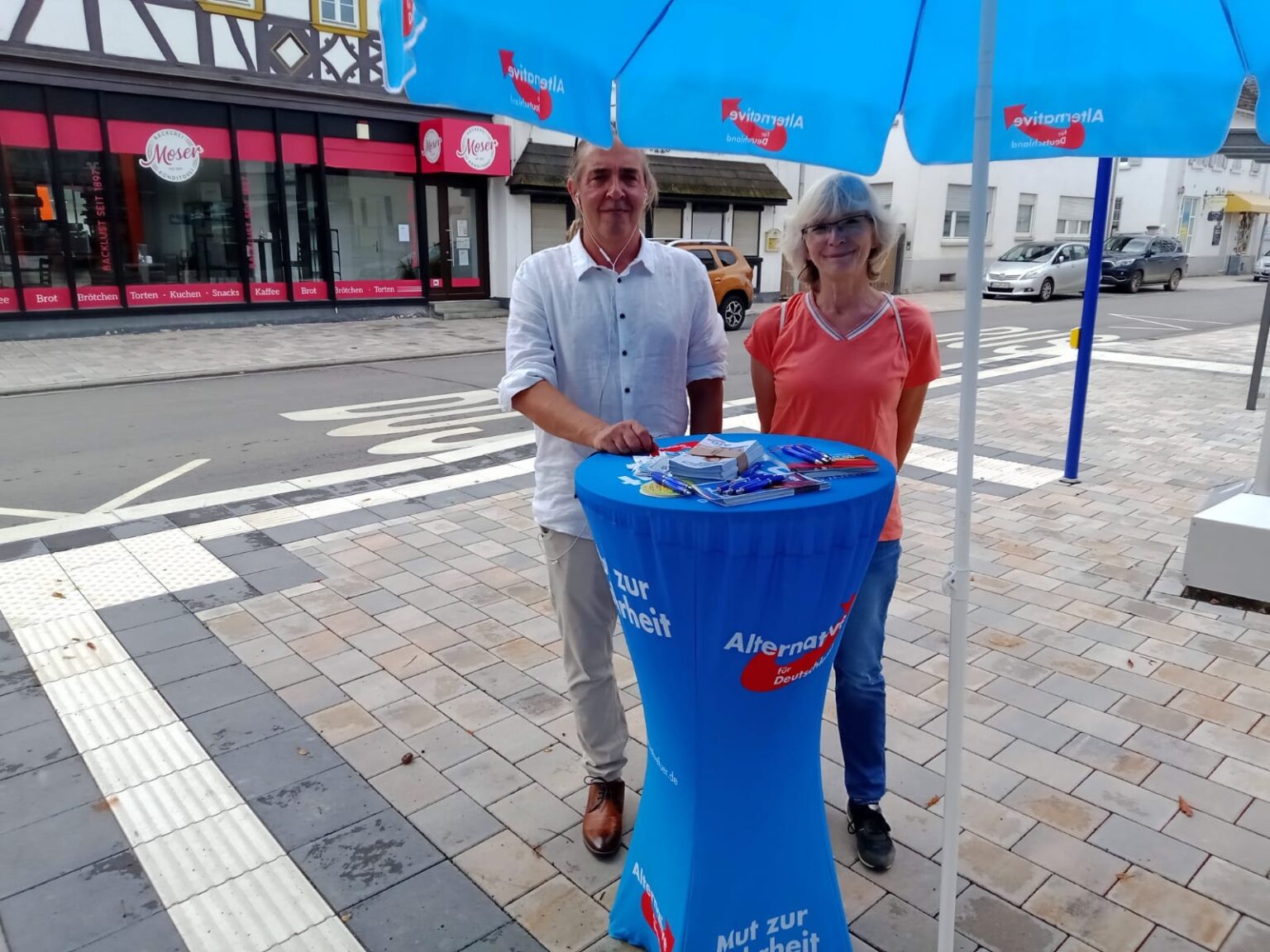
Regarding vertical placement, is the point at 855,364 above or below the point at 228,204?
below

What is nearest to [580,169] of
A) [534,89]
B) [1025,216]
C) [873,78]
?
[534,89]

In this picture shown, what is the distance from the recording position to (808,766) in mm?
2299

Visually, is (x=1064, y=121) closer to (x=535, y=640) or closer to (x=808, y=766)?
(x=808, y=766)

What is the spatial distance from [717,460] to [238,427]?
7854mm

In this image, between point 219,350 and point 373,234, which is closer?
point 219,350

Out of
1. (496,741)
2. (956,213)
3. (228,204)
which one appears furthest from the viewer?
(956,213)

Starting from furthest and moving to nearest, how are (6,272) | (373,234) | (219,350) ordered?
1. (373,234)
2. (6,272)
3. (219,350)

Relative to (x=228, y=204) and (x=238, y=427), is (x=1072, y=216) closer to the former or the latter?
(x=228, y=204)

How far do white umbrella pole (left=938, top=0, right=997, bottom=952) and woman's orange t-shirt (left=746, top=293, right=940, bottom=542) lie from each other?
42cm

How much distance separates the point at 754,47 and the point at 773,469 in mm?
1398

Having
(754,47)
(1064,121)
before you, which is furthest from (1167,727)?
(754,47)

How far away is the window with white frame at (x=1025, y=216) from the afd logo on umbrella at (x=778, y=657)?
31.9 m

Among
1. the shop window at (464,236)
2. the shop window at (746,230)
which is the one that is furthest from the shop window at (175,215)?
the shop window at (746,230)

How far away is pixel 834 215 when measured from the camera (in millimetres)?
2521
